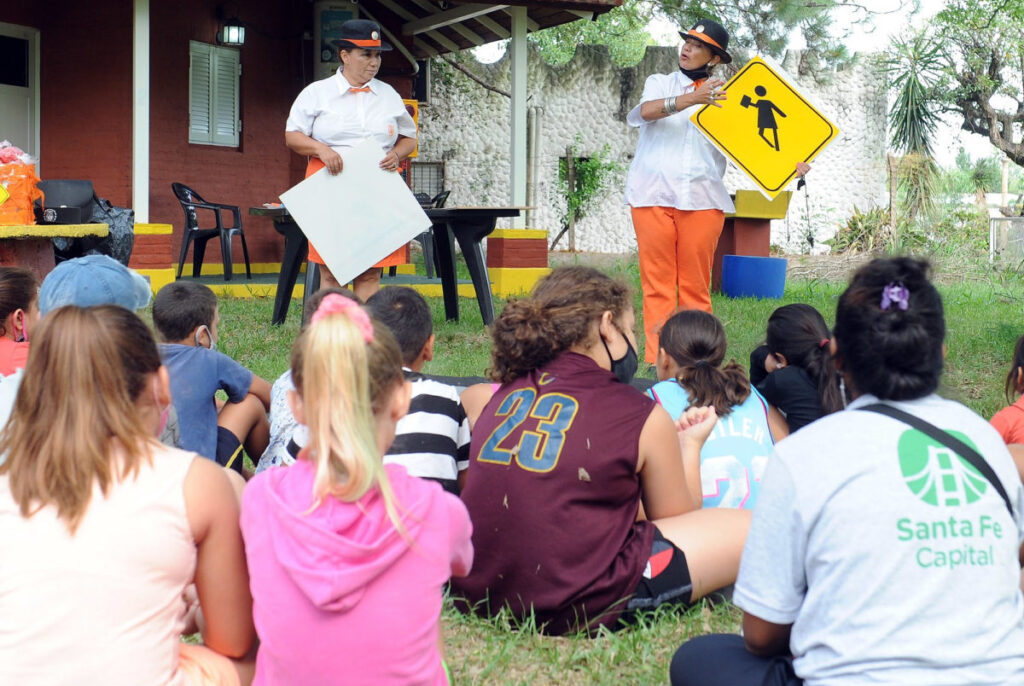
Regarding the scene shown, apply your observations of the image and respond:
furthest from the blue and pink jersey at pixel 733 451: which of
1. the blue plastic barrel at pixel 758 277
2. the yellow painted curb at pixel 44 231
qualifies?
the blue plastic barrel at pixel 758 277

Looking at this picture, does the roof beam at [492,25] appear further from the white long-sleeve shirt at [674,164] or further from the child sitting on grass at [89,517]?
the child sitting on grass at [89,517]

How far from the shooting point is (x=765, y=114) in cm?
557

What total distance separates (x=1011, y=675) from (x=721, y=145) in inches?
157

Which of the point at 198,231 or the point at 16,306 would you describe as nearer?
the point at 16,306

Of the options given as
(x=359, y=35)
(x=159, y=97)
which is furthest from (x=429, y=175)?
(x=359, y=35)

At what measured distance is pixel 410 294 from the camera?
3072mm

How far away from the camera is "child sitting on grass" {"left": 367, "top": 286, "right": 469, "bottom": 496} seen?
116 inches

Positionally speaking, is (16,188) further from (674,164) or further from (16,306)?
(674,164)

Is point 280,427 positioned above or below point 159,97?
below

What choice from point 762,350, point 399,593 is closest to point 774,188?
point 762,350

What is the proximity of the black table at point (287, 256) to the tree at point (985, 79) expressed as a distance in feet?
41.9

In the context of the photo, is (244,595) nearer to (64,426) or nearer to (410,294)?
(64,426)

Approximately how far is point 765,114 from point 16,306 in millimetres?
3711

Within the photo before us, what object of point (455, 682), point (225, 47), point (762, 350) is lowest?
point (455, 682)
